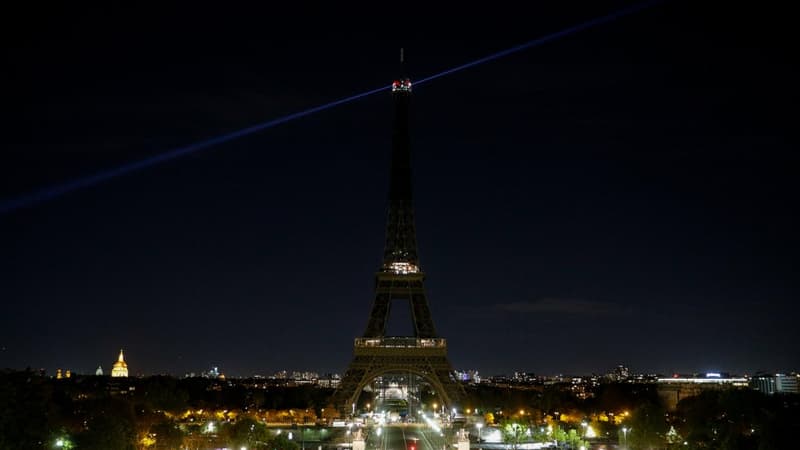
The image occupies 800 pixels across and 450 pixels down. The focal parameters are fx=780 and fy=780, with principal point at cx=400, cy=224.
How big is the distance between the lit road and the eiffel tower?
4581mm

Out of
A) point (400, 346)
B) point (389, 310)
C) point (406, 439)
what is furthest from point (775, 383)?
point (406, 439)

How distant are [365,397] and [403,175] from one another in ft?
210

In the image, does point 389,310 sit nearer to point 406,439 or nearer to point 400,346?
point 400,346

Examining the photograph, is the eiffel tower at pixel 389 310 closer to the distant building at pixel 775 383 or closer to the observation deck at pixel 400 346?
the observation deck at pixel 400 346

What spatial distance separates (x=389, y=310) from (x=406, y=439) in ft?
60.3

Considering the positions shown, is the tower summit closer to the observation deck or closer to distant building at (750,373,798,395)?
the observation deck

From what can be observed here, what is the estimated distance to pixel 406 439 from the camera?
62.2 meters

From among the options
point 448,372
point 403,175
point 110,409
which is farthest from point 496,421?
point 110,409

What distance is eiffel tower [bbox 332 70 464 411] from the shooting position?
74.1 m

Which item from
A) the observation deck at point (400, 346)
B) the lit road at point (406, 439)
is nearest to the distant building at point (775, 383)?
the observation deck at point (400, 346)

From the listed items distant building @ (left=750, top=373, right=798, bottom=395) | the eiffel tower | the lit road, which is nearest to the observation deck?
the eiffel tower

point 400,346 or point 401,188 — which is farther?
point 401,188

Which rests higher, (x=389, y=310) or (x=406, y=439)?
(x=389, y=310)

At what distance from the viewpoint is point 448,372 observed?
75.1 metres
